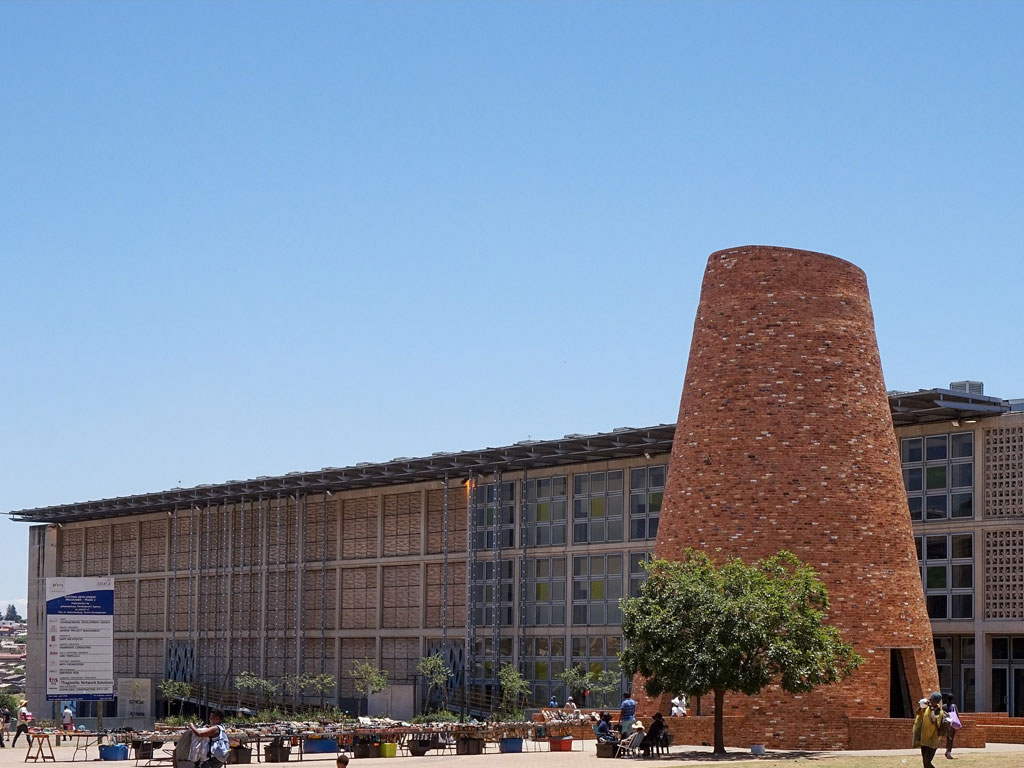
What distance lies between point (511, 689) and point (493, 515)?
26.7ft

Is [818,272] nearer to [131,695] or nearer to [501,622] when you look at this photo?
[501,622]

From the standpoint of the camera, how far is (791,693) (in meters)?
33.9

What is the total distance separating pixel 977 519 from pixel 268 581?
37.0 meters

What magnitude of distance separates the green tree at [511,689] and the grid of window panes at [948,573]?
50.3 ft

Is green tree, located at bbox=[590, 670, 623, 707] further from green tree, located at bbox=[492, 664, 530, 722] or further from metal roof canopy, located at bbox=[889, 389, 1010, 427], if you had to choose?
metal roof canopy, located at bbox=[889, 389, 1010, 427]

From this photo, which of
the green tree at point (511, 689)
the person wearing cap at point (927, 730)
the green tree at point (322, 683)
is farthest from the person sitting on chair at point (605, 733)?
the green tree at point (322, 683)

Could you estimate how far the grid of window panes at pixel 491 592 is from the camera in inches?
2448

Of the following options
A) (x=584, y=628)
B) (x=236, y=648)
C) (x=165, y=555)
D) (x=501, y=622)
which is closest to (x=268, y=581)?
(x=236, y=648)

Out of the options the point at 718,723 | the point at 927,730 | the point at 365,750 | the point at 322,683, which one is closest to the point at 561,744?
the point at 365,750

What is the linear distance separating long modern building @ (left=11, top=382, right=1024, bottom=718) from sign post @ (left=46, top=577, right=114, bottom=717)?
2073 centimetres

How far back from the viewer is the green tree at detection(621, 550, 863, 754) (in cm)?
3288

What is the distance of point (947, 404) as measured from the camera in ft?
151

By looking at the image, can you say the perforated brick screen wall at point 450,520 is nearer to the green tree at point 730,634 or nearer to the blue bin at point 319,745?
the blue bin at point 319,745

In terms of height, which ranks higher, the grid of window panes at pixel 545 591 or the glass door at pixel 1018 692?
Result: the grid of window panes at pixel 545 591
